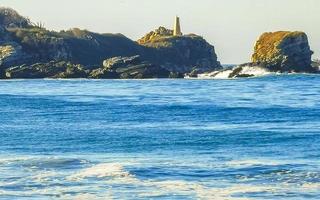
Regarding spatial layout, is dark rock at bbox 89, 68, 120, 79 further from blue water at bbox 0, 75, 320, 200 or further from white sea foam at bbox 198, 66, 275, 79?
blue water at bbox 0, 75, 320, 200

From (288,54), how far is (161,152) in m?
130

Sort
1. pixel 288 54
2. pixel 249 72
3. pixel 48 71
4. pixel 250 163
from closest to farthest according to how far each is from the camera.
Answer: pixel 250 163 → pixel 288 54 → pixel 48 71 → pixel 249 72

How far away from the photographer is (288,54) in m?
166

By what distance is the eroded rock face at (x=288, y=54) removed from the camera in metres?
166

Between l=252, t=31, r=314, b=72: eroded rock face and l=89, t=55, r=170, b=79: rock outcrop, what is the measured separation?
62.3ft

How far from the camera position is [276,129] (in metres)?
50.8

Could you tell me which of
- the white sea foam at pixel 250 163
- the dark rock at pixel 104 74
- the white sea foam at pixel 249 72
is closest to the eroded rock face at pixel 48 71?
the dark rock at pixel 104 74

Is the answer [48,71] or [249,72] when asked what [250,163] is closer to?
[48,71]

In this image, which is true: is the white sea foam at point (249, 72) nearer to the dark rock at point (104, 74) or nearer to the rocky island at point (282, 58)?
Answer: the rocky island at point (282, 58)

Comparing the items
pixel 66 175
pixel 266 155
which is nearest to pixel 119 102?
pixel 266 155

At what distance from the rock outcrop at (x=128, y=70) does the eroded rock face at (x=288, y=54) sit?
19.0m

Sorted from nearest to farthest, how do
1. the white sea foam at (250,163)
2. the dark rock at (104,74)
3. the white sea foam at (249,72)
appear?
the white sea foam at (250,163)
the dark rock at (104,74)
the white sea foam at (249,72)

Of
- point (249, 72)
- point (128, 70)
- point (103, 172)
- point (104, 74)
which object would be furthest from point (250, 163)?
point (249, 72)

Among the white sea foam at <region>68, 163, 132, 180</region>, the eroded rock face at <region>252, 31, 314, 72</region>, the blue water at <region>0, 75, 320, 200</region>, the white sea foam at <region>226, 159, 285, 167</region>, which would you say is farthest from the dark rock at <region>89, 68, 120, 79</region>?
the white sea foam at <region>68, 163, 132, 180</region>
